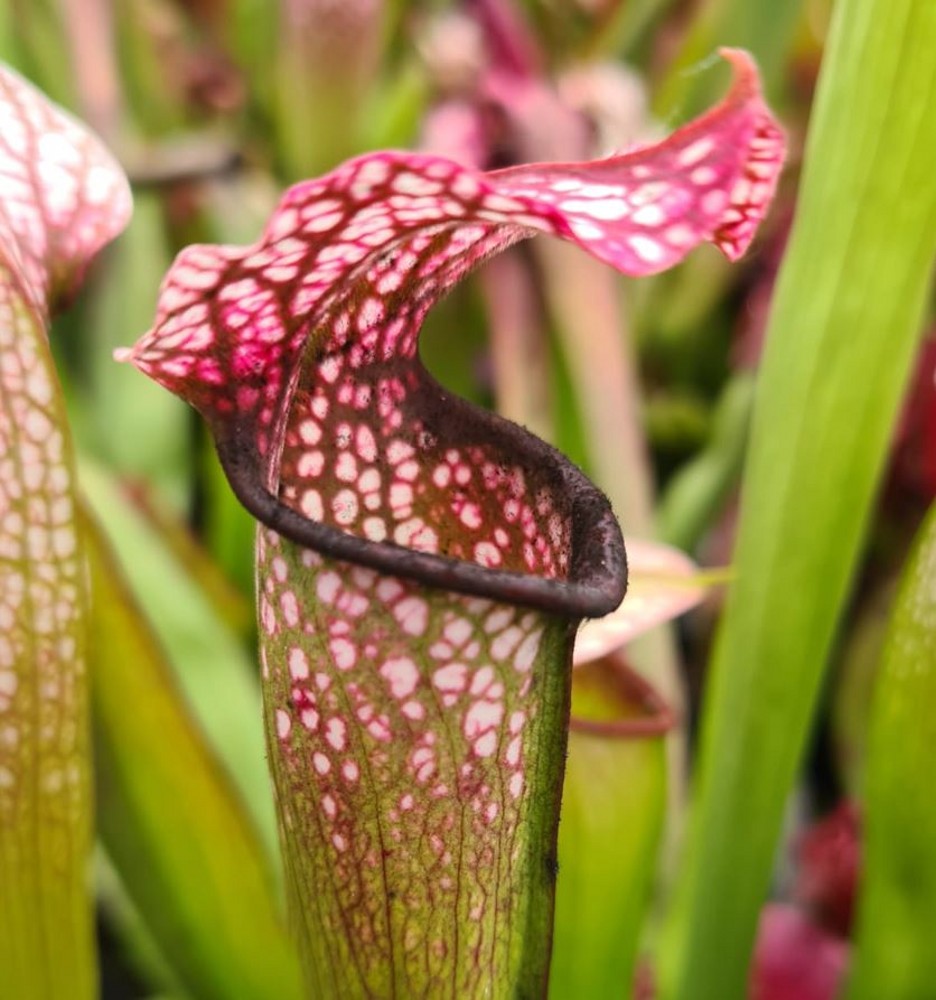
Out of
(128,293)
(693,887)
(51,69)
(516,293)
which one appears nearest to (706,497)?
(516,293)

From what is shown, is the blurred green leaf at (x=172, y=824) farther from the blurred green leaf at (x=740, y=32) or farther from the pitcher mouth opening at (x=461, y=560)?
the blurred green leaf at (x=740, y=32)

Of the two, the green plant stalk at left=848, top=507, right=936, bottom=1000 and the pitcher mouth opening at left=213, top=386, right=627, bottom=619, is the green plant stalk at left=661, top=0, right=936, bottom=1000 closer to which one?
the green plant stalk at left=848, top=507, right=936, bottom=1000

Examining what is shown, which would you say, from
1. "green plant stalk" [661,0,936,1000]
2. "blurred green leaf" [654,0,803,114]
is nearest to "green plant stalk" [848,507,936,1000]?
"green plant stalk" [661,0,936,1000]

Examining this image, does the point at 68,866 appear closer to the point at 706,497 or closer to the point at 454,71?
the point at 706,497

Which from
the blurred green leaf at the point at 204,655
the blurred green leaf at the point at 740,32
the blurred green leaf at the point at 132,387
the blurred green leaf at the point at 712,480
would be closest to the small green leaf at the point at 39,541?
the blurred green leaf at the point at 204,655

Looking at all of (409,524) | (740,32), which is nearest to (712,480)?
(740,32)

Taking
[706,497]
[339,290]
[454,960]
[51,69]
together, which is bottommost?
[706,497]

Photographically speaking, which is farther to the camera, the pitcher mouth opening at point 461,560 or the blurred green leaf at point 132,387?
the blurred green leaf at point 132,387
